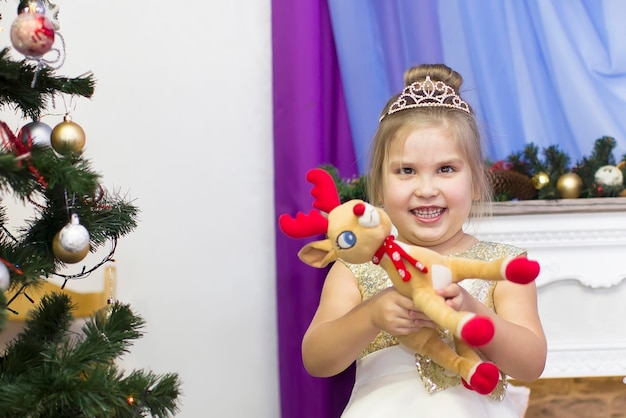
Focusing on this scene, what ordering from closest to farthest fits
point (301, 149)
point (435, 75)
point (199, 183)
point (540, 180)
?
point (435, 75), point (540, 180), point (301, 149), point (199, 183)

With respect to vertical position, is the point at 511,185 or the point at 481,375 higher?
the point at 511,185

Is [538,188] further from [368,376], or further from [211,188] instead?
[211,188]

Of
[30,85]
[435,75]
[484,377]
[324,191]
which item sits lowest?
[484,377]

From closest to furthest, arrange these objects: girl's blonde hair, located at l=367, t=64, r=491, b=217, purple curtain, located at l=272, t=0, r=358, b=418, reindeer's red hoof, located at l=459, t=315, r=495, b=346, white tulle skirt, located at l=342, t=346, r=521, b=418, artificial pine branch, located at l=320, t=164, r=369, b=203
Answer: reindeer's red hoof, located at l=459, t=315, r=495, b=346 < white tulle skirt, located at l=342, t=346, r=521, b=418 < girl's blonde hair, located at l=367, t=64, r=491, b=217 < artificial pine branch, located at l=320, t=164, r=369, b=203 < purple curtain, located at l=272, t=0, r=358, b=418

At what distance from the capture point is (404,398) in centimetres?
111

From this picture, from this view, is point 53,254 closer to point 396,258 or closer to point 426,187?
point 396,258

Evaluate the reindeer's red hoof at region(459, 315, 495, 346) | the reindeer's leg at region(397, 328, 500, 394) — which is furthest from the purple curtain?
the reindeer's red hoof at region(459, 315, 495, 346)

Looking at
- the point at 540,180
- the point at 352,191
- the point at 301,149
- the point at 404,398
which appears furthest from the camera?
the point at 301,149

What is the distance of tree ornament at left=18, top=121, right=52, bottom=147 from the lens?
922 millimetres

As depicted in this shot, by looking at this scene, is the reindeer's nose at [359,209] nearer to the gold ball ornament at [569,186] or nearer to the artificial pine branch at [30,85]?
the artificial pine branch at [30,85]

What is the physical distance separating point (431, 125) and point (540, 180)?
0.54m

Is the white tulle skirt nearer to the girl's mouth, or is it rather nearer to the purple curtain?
the girl's mouth

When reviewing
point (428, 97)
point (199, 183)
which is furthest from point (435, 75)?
point (199, 183)

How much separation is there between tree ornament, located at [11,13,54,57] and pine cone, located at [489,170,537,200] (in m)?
1.00
